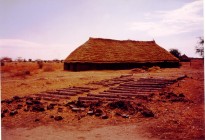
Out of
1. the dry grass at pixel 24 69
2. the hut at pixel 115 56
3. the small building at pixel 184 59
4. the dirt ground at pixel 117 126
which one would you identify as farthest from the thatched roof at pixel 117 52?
the dirt ground at pixel 117 126

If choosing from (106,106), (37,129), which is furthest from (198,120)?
(37,129)

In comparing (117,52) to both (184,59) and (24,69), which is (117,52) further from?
(184,59)

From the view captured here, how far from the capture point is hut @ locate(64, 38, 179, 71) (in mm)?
26094

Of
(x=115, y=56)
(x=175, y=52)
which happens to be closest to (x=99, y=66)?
(x=115, y=56)

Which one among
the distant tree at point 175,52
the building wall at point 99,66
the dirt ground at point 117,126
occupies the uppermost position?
the distant tree at point 175,52

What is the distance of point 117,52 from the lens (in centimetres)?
2833

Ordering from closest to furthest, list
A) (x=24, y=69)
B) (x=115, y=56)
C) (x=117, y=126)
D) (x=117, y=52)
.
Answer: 1. (x=117, y=126)
2. (x=115, y=56)
3. (x=117, y=52)
4. (x=24, y=69)

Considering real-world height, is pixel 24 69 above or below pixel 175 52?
below

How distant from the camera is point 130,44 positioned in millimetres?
31797

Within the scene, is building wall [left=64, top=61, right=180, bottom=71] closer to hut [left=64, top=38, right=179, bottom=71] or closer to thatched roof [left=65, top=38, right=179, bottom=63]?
hut [left=64, top=38, right=179, bottom=71]

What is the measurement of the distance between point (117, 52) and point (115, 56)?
1029 millimetres

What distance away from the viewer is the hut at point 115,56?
85.6 ft

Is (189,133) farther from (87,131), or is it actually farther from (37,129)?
(37,129)

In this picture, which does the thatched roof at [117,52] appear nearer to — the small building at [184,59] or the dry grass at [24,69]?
the dry grass at [24,69]
